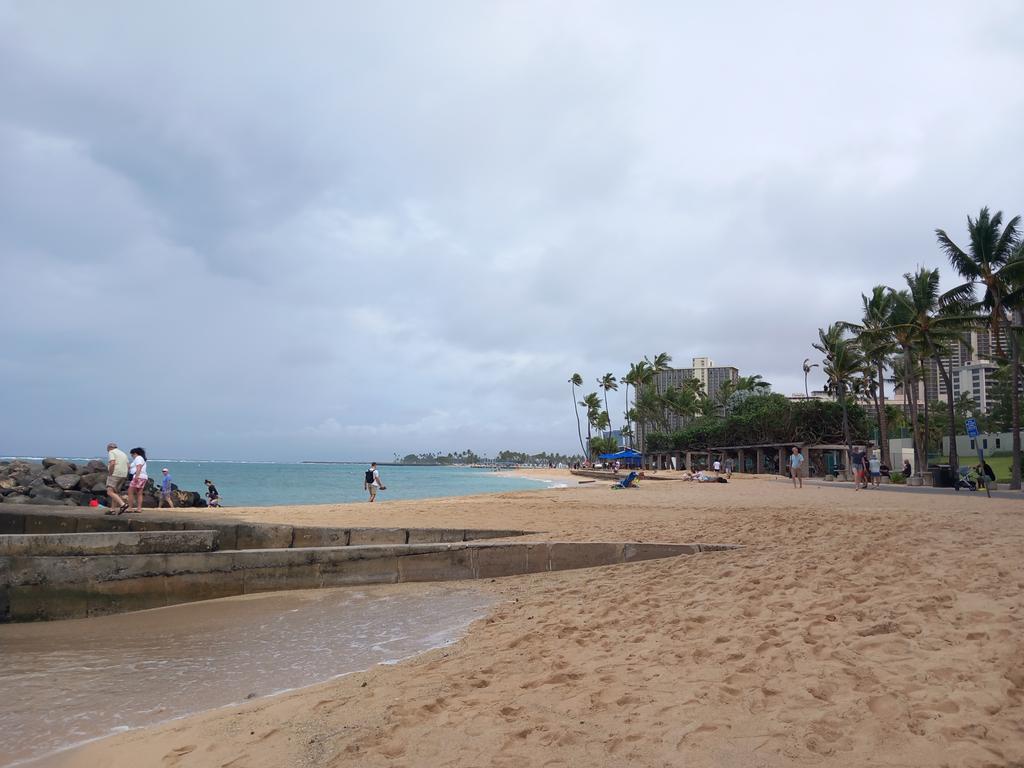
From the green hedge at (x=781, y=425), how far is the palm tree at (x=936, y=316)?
14351mm

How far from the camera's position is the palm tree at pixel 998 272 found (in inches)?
961

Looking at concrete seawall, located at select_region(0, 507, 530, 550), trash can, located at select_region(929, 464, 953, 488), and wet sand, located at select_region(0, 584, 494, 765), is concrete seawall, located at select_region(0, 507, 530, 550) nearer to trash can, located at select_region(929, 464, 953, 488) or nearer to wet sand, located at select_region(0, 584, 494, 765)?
wet sand, located at select_region(0, 584, 494, 765)

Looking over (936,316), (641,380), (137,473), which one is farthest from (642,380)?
(137,473)

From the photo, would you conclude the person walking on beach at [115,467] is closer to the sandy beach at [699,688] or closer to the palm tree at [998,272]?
the sandy beach at [699,688]

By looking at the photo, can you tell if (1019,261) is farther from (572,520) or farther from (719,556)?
(719,556)

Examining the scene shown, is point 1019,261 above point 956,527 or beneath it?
Answer: above

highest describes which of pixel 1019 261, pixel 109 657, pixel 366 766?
pixel 1019 261

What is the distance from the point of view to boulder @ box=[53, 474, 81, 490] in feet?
91.4

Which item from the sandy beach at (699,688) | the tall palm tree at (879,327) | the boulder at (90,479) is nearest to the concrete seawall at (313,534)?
the sandy beach at (699,688)

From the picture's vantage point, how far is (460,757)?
306 cm

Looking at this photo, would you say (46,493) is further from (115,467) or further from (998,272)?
(998,272)

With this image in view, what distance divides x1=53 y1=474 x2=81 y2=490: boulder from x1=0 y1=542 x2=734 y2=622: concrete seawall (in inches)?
972

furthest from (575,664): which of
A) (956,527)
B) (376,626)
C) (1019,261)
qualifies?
(1019,261)

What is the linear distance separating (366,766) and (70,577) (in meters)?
6.68
